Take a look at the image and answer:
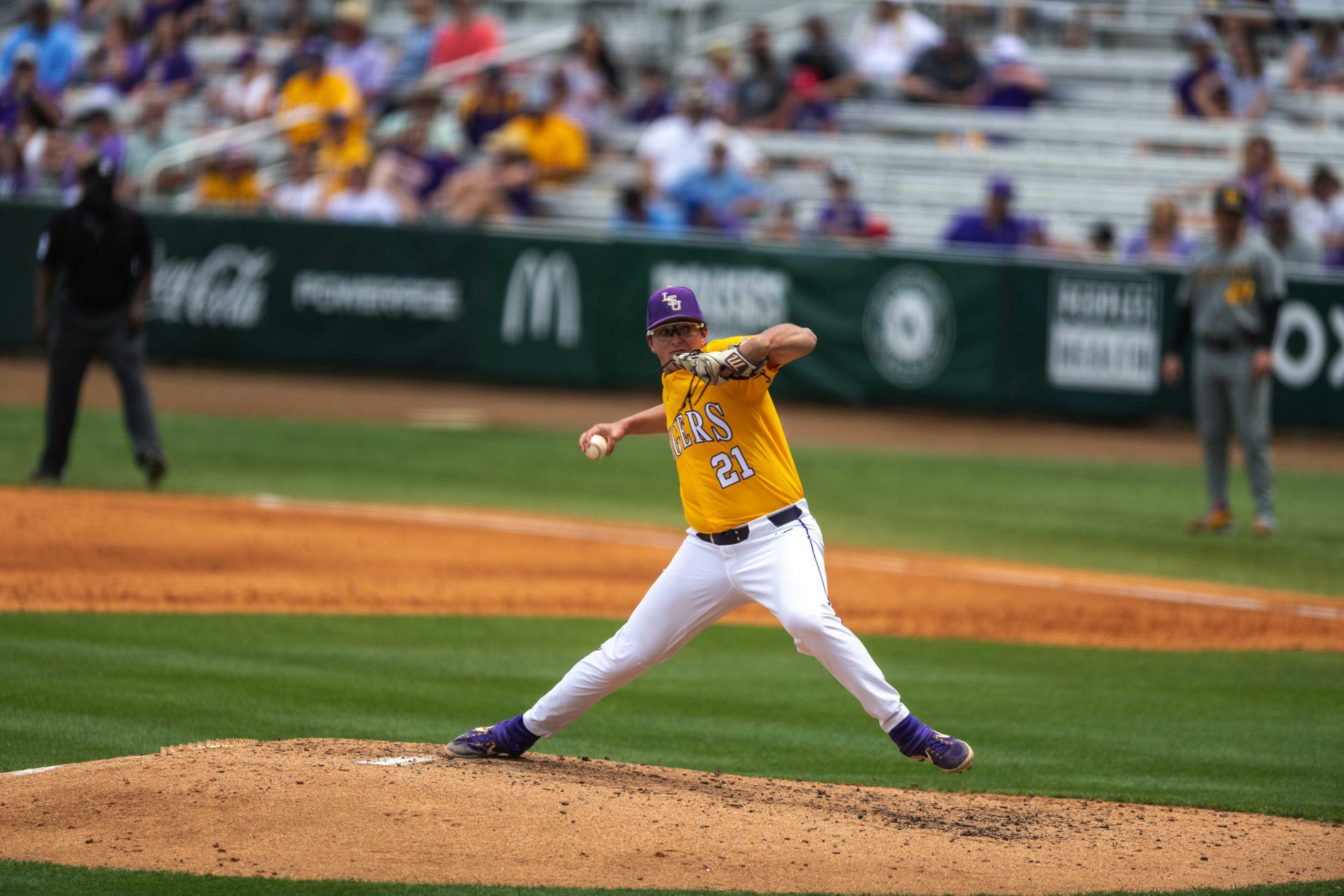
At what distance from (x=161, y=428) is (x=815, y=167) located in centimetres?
1026

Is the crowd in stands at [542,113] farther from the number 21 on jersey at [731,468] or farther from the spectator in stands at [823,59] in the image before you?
the number 21 on jersey at [731,468]

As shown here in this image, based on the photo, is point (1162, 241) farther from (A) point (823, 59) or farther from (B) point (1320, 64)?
(A) point (823, 59)

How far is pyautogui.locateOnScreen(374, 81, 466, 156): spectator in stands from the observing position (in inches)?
929

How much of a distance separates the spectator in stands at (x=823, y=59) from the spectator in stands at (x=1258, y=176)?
22.7 ft

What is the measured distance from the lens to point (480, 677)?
8750mm

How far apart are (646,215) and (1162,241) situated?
21.7ft

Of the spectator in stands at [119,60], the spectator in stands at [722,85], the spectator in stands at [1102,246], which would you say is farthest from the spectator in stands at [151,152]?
the spectator in stands at [1102,246]

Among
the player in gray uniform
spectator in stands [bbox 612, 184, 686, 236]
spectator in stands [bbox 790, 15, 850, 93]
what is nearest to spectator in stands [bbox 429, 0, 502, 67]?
spectator in stands [bbox 612, 184, 686, 236]

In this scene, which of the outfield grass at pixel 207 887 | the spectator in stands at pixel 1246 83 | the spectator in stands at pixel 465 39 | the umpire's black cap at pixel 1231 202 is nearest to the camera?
the outfield grass at pixel 207 887

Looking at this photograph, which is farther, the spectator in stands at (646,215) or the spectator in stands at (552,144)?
the spectator in stands at (552,144)

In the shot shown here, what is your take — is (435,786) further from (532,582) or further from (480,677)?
(532,582)

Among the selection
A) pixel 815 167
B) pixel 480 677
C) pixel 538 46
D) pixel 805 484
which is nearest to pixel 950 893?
pixel 480 677

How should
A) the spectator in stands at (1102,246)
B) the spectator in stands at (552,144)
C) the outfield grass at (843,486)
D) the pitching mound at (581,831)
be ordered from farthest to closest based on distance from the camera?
1. the spectator in stands at (552,144)
2. the spectator in stands at (1102,246)
3. the outfield grass at (843,486)
4. the pitching mound at (581,831)

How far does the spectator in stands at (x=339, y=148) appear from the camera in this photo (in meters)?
23.3
